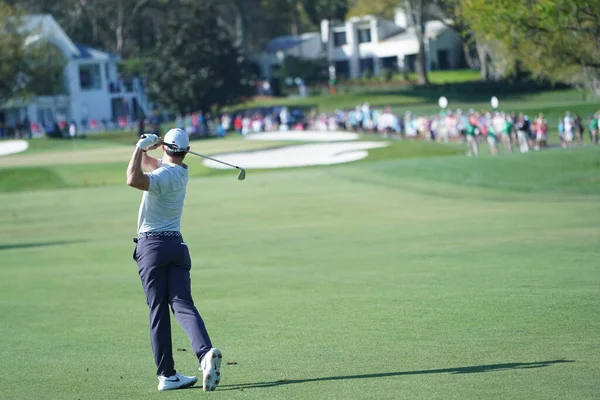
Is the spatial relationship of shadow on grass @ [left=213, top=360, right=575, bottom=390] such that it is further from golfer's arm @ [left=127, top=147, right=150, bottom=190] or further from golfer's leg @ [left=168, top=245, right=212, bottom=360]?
golfer's arm @ [left=127, top=147, right=150, bottom=190]

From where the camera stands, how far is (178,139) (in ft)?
32.5

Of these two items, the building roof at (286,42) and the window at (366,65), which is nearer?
the window at (366,65)

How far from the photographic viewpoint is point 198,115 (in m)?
89.5

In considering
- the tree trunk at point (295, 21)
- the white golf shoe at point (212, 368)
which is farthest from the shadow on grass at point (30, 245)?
the tree trunk at point (295, 21)

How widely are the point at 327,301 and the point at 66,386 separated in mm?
5307

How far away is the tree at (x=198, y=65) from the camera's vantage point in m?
88.3

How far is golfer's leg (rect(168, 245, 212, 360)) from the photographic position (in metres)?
9.50

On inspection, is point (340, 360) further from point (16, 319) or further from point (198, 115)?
point (198, 115)

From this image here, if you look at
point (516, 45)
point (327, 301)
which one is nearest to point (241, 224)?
point (327, 301)

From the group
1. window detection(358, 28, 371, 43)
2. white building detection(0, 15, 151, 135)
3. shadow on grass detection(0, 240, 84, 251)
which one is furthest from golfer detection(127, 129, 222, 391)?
window detection(358, 28, 371, 43)

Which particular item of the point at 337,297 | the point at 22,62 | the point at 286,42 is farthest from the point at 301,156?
the point at 286,42

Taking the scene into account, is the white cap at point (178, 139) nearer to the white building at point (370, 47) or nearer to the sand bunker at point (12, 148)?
the sand bunker at point (12, 148)

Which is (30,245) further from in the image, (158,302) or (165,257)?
(165,257)

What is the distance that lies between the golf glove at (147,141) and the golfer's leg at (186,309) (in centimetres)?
94
